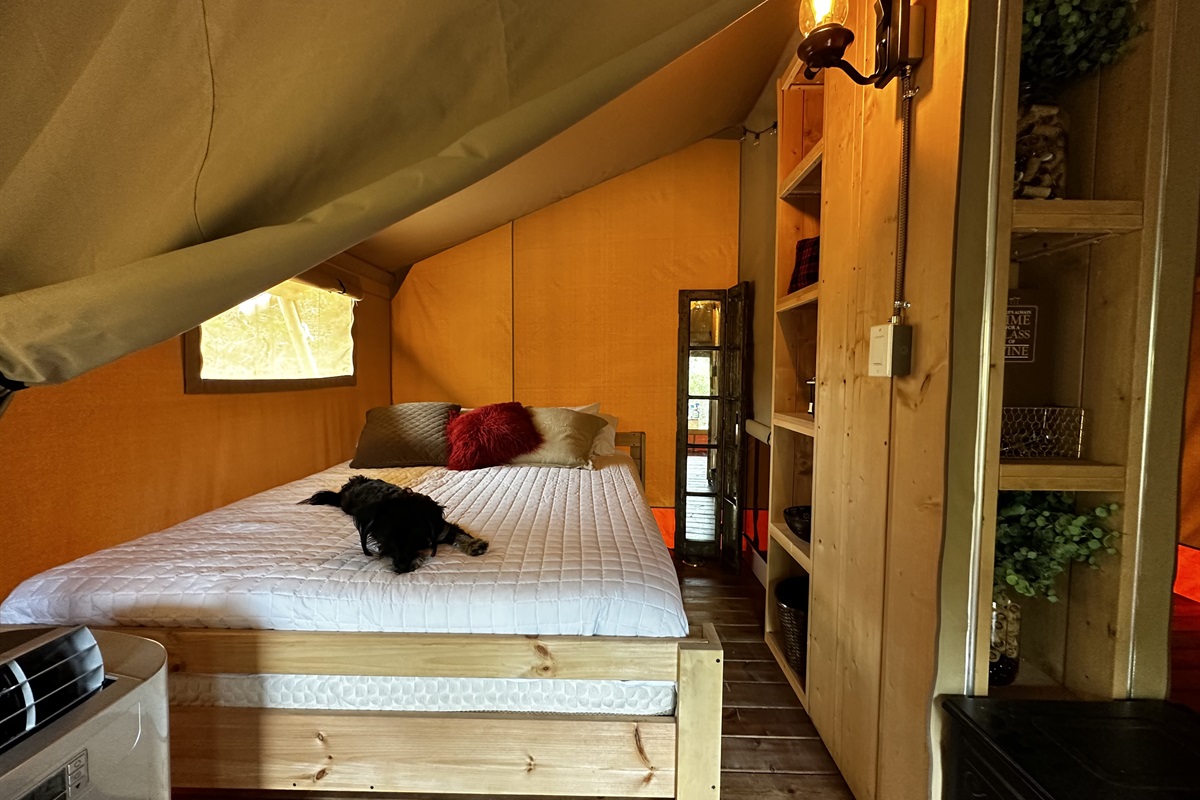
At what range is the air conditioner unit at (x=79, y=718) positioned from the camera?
51 centimetres

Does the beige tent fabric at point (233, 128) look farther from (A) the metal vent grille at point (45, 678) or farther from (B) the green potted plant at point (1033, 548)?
(B) the green potted plant at point (1033, 548)

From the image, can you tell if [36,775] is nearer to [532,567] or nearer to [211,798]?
[532,567]

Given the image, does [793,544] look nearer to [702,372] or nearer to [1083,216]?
[1083,216]

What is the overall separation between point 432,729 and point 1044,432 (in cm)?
142

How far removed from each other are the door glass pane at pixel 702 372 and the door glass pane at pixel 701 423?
0.22 ft

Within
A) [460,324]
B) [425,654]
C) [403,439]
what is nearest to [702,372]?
[460,324]

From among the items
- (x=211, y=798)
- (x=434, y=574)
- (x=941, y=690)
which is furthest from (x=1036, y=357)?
(x=211, y=798)

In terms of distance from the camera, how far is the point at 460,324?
3418 mm

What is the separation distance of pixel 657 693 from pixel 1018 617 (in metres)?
0.79

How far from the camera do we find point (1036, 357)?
43.1 inches

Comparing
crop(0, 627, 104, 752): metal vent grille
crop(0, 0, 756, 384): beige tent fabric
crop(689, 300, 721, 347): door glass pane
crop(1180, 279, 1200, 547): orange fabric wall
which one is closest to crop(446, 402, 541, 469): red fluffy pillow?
crop(689, 300, 721, 347): door glass pane

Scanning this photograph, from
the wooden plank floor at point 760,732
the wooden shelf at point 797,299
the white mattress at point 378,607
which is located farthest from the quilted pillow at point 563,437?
the white mattress at point 378,607

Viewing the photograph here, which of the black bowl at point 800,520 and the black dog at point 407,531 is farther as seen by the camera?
the black bowl at point 800,520

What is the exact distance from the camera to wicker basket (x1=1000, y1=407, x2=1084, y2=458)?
1.02 m
